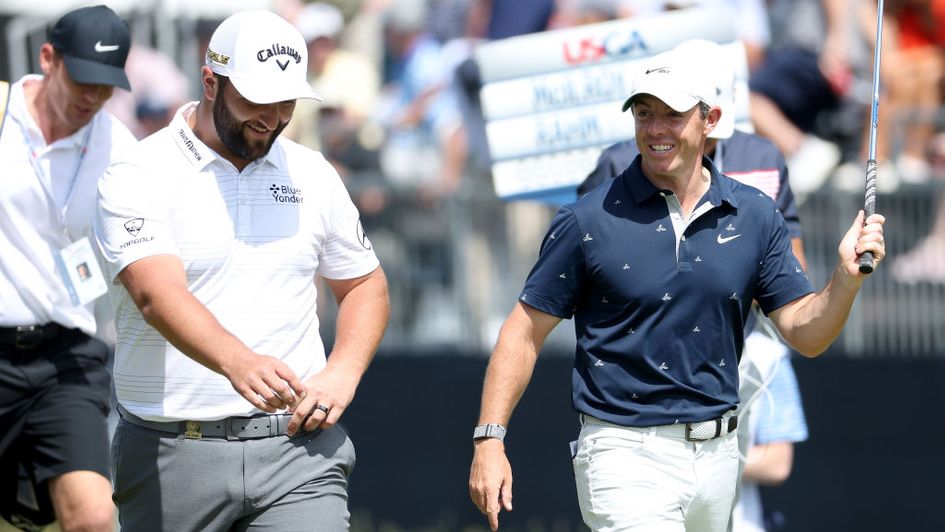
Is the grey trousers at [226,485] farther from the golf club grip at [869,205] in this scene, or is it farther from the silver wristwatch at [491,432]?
the golf club grip at [869,205]

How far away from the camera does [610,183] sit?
5.55 m

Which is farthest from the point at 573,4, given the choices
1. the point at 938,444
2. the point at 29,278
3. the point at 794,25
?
the point at 29,278

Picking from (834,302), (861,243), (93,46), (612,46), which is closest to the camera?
(861,243)

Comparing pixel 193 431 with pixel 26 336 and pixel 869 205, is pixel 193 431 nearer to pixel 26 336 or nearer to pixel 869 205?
pixel 26 336

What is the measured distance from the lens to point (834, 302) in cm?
524

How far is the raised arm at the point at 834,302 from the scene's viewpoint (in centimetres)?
504

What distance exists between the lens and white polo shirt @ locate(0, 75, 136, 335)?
6.46 metres

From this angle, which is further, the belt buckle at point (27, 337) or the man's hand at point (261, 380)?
the belt buckle at point (27, 337)

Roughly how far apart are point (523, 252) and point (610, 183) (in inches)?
187

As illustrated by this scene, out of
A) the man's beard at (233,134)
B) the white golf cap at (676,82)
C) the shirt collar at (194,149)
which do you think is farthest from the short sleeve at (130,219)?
the white golf cap at (676,82)

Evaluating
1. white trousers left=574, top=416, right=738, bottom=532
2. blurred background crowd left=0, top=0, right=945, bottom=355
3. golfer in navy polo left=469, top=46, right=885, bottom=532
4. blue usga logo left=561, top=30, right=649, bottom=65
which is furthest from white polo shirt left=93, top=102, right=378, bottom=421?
blurred background crowd left=0, top=0, right=945, bottom=355

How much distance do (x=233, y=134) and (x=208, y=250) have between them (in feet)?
1.29

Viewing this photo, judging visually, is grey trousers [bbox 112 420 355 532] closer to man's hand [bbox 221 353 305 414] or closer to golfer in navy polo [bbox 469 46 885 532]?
man's hand [bbox 221 353 305 414]

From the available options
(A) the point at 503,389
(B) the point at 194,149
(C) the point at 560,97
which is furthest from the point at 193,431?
(C) the point at 560,97
